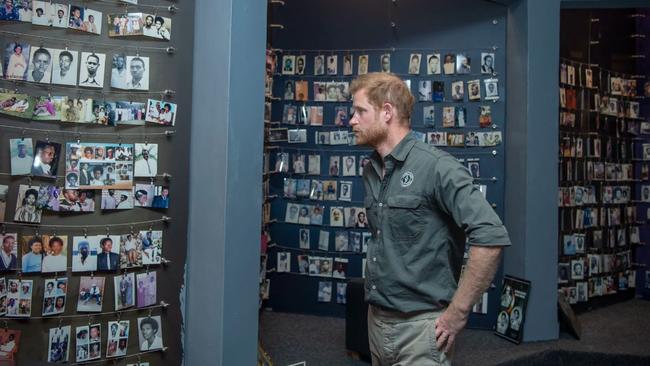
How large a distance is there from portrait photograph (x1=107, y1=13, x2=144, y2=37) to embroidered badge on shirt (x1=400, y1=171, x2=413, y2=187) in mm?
1596

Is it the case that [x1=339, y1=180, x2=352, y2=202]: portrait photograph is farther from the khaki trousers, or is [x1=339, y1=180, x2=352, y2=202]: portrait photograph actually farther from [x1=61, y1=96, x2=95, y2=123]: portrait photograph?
the khaki trousers

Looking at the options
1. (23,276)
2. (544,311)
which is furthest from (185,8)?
(544,311)

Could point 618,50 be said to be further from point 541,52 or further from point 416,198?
point 416,198

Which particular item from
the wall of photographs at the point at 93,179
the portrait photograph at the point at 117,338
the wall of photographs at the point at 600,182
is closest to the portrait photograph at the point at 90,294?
the wall of photographs at the point at 93,179

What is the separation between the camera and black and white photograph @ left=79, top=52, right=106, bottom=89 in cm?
285

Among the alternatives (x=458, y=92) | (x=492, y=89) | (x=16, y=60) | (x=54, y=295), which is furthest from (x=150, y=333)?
(x=492, y=89)

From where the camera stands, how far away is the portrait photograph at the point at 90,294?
2865 millimetres

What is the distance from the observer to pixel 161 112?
3.04 m

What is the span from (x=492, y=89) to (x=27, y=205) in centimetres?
368

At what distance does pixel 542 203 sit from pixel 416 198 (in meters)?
2.92

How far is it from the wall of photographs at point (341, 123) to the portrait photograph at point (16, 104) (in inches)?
103

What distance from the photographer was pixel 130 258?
299 cm

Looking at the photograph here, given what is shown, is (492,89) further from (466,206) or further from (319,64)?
(466,206)

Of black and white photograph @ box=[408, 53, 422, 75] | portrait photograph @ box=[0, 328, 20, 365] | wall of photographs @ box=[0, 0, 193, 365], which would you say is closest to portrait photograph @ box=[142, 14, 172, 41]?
wall of photographs @ box=[0, 0, 193, 365]
